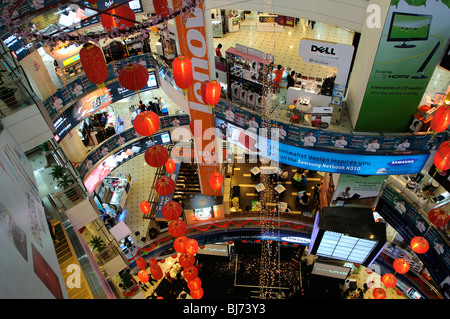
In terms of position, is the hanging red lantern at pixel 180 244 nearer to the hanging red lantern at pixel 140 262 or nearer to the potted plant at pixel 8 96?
the hanging red lantern at pixel 140 262

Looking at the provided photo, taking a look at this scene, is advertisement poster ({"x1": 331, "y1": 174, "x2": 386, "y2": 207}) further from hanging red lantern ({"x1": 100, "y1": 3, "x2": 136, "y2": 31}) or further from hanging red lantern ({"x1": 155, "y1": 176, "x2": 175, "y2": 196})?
hanging red lantern ({"x1": 100, "y1": 3, "x2": 136, "y2": 31})

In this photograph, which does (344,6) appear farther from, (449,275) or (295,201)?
(449,275)

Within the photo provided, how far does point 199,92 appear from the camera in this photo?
1116cm

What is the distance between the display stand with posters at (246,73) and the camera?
35.7ft

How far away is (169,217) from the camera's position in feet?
38.4

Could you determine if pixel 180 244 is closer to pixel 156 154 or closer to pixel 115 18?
pixel 156 154

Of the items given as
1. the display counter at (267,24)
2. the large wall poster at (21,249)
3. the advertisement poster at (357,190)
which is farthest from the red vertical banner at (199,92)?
the large wall poster at (21,249)

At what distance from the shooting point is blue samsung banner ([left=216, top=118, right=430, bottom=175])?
10281 mm

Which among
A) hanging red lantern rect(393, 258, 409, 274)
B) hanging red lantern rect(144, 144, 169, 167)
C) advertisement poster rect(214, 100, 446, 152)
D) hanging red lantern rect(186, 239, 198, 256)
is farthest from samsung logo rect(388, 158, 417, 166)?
hanging red lantern rect(186, 239, 198, 256)

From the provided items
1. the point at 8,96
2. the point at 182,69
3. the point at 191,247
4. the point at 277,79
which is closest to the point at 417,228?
the point at 277,79

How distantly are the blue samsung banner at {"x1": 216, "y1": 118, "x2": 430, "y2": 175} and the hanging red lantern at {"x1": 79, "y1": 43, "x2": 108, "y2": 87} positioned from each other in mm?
5407

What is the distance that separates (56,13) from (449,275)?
16.2m

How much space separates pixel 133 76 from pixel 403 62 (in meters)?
7.16

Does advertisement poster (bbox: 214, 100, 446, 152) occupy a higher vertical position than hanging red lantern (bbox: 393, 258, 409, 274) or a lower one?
higher
